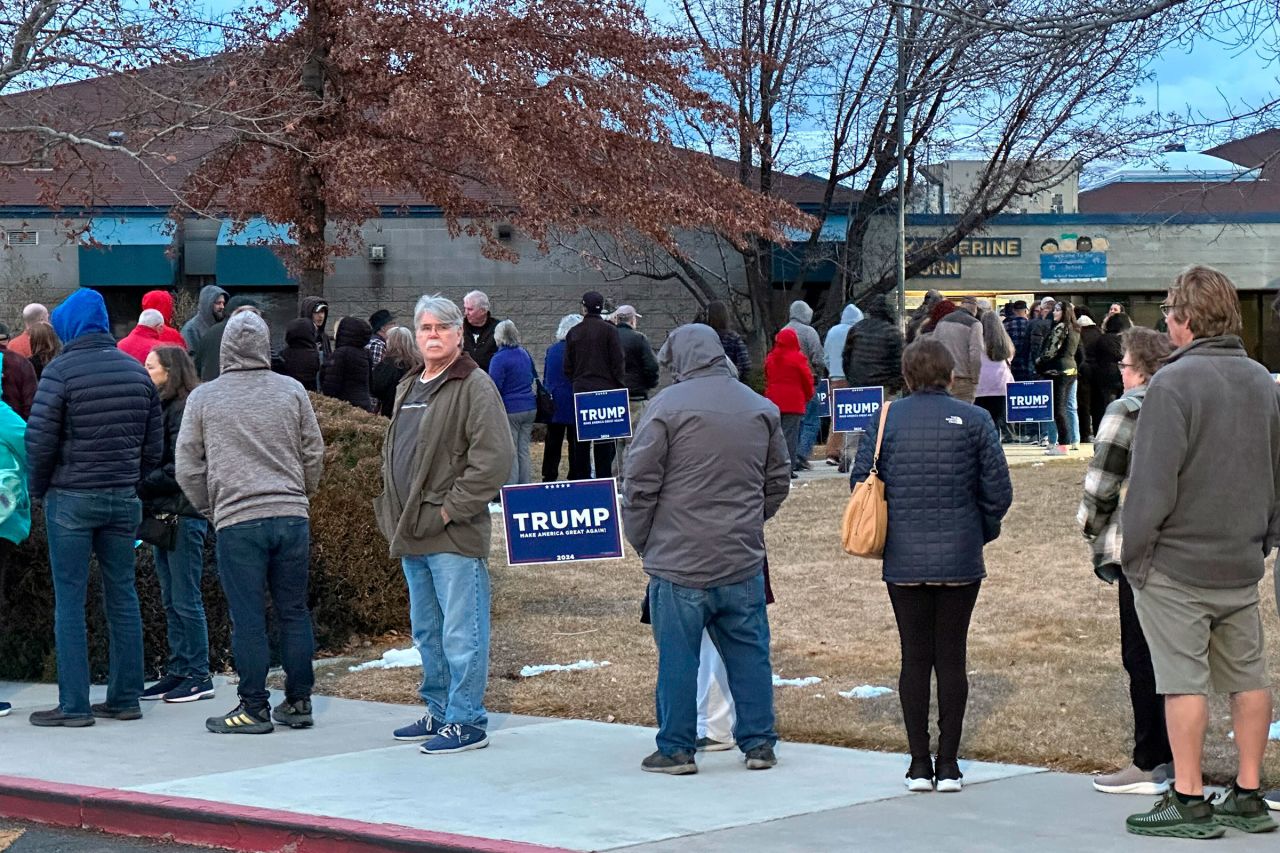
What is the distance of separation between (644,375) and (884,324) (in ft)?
8.41

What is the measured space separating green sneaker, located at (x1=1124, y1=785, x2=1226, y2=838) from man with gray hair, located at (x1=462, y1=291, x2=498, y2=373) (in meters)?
10.9

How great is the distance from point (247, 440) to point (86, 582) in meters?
1.27

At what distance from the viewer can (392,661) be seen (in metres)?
10.1

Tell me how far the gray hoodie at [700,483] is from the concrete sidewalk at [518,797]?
2.99 ft

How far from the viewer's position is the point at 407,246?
97.8 feet

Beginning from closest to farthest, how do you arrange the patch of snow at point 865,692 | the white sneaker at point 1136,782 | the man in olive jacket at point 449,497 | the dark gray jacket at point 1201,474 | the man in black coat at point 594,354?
the dark gray jacket at point 1201,474
the white sneaker at point 1136,782
the man in olive jacket at point 449,497
the patch of snow at point 865,692
the man in black coat at point 594,354

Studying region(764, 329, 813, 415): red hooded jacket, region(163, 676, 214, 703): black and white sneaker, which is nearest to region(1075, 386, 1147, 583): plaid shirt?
region(163, 676, 214, 703): black and white sneaker

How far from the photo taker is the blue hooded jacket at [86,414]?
823cm

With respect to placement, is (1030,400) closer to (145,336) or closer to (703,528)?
(145,336)

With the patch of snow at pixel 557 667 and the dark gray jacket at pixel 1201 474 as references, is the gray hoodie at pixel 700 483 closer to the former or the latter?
the dark gray jacket at pixel 1201 474

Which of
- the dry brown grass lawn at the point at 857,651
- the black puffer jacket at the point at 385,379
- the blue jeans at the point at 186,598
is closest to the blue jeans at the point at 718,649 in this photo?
the dry brown grass lawn at the point at 857,651

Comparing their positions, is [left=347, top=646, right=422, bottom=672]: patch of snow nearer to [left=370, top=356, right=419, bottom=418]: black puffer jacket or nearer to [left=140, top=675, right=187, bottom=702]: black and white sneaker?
[left=140, top=675, right=187, bottom=702]: black and white sneaker

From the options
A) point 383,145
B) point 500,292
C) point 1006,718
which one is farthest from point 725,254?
point 1006,718

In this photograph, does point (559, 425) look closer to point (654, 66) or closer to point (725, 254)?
point (654, 66)
